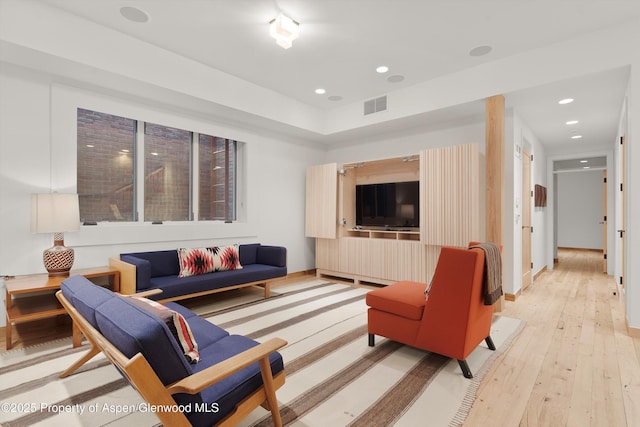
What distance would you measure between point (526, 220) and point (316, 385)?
4.58 metres

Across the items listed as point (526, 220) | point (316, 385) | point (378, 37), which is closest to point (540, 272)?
point (526, 220)

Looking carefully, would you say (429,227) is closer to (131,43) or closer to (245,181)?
(245,181)

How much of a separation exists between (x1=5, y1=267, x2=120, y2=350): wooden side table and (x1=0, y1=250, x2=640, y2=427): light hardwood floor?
316 mm

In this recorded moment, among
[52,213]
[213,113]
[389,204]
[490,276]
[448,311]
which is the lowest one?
[448,311]

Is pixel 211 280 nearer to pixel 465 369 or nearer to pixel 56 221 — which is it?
pixel 56 221

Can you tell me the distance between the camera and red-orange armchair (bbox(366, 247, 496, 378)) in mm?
2193

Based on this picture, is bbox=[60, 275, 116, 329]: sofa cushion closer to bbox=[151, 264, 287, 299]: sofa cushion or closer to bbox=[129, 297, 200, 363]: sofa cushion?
bbox=[129, 297, 200, 363]: sofa cushion

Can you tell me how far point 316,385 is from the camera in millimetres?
2133

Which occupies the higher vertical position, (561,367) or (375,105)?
(375,105)

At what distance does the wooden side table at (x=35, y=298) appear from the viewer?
2.61 metres

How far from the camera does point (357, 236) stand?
18.4 ft

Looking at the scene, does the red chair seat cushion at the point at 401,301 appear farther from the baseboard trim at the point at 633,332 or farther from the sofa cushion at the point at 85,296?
the baseboard trim at the point at 633,332

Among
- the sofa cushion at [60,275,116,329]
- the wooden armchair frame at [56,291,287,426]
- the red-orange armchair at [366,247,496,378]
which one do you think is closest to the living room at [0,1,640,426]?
the red-orange armchair at [366,247,496,378]

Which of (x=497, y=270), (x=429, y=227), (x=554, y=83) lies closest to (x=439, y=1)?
(x=554, y=83)
